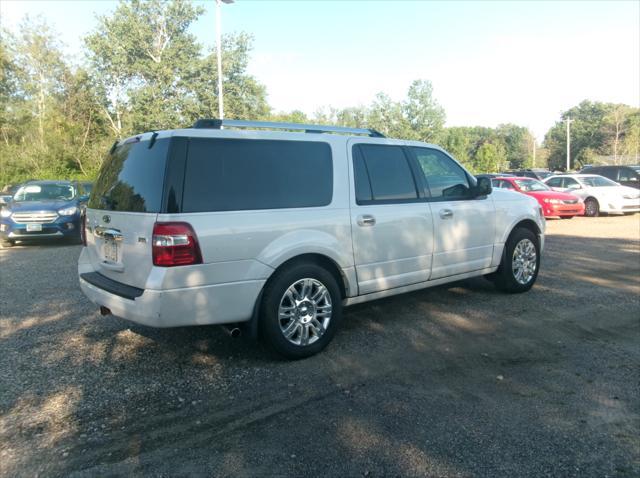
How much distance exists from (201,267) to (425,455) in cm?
198

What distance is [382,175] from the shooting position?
4.93 metres

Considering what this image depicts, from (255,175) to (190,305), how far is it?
3.77ft

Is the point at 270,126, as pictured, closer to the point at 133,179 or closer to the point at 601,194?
the point at 133,179

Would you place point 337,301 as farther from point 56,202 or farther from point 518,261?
point 56,202

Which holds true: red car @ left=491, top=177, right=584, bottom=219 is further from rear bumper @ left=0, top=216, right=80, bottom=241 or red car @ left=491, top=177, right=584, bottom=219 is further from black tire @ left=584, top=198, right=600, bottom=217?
rear bumper @ left=0, top=216, right=80, bottom=241

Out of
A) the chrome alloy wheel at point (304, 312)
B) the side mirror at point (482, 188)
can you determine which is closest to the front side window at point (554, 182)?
the side mirror at point (482, 188)

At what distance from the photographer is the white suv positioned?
12.1 feet

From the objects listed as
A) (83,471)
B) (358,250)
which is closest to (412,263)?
(358,250)

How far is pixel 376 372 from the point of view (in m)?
4.00

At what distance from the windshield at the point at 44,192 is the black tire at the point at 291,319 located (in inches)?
412

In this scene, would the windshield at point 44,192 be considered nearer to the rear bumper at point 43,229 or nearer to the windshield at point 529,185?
the rear bumper at point 43,229

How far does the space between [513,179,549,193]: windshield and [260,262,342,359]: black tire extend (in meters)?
15.0

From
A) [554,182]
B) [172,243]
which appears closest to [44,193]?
[172,243]

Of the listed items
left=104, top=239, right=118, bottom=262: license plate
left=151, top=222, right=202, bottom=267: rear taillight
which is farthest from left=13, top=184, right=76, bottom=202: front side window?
left=151, top=222, right=202, bottom=267: rear taillight
